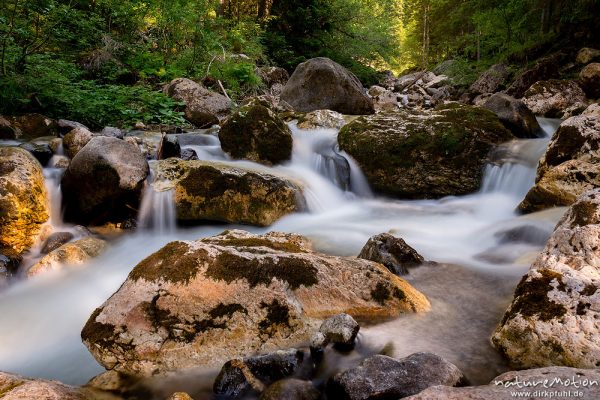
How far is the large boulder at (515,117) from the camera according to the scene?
8180 millimetres

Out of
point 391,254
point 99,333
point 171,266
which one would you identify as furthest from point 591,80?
point 99,333

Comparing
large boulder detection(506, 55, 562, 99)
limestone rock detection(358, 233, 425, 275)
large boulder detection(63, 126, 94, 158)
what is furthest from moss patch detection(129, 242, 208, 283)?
large boulder detection(506, 55, 562, 99)

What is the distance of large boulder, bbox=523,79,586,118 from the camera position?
10.9m

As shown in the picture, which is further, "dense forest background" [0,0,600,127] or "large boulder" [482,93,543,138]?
"dense forest background" [0,0,600,127]

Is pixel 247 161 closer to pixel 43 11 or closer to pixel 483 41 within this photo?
pixel 43 11

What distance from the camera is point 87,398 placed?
2346 mm

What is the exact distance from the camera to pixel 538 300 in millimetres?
2678

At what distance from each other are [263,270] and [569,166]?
4689mm

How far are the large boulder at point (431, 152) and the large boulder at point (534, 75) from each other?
22.2 feet

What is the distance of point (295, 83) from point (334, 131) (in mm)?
3885

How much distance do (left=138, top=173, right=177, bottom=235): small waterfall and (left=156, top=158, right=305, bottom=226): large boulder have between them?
0.07 m

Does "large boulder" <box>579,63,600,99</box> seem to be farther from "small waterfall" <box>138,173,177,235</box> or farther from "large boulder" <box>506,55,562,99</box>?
"small waterfall" <box>138,173,177,235</box>

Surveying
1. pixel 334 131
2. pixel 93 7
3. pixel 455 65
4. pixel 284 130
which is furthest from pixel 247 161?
pixel 455 65

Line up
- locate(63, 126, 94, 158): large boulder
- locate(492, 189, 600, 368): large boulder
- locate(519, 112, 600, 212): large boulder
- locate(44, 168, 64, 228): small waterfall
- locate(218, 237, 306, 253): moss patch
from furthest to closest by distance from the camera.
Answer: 1. locate(63, 126, 94, 158): large boulder
2. locate(44, 168, 64, 228): small waterfall
3. locate(519, 112, 600, 212): large boulder
4. locate(218, 237, 306, 253): moss patch
5. locate(492, 189, 600, 368): large boulder
